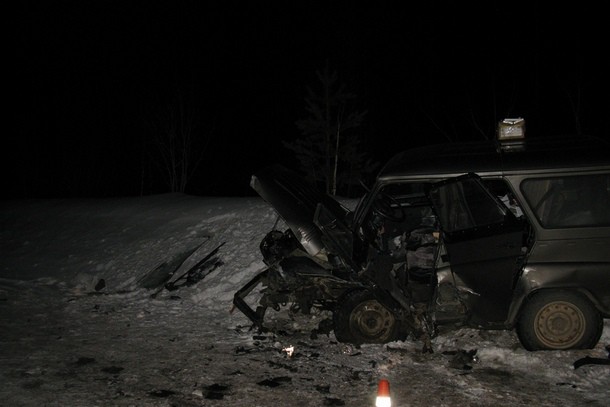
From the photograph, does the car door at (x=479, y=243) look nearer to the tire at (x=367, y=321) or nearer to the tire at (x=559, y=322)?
the tire at (x=559, y=322)

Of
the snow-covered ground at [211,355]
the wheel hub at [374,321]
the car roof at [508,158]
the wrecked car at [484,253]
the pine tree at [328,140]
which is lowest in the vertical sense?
the snow-covered ground at [211,355]

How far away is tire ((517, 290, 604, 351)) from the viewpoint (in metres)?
5.71

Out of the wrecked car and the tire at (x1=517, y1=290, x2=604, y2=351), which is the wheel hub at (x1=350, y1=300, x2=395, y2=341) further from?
the tire at (x1=517, y1=290, x2=604, y2=351)

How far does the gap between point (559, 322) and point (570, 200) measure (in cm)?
124

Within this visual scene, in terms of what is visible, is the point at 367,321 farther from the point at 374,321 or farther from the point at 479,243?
the point at 479,243

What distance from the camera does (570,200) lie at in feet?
18.9

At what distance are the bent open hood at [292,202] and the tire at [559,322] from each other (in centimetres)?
226

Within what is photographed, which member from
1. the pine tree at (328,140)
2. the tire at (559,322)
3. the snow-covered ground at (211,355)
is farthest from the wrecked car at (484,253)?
the pine tree at (328,140)

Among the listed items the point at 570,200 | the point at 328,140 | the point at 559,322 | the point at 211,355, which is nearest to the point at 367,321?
the point at 211,355

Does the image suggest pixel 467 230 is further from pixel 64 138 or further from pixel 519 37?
pixel 64 138

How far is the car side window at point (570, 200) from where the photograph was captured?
224 inches

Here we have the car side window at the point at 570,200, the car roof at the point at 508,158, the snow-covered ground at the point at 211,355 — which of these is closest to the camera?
the snow-covered ground at the point at 211,355

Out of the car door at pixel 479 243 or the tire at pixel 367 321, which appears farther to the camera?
the tire at pixel 367 321

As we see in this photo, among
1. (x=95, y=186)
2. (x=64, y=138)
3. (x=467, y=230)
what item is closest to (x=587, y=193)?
(x=467, y=230)
